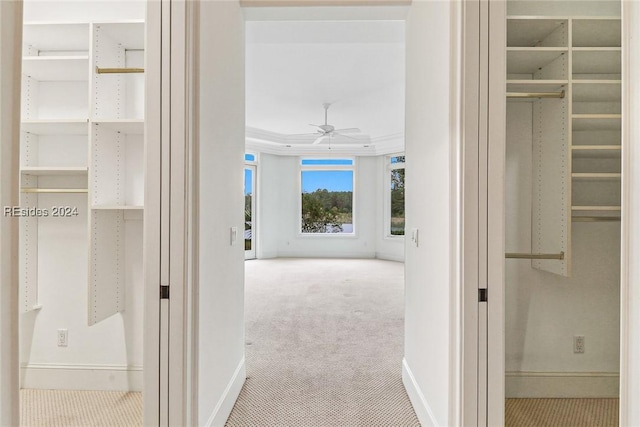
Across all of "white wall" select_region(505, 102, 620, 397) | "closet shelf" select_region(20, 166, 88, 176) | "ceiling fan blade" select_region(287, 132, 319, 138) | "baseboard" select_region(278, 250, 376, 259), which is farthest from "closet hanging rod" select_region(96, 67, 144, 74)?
"baseboard" select_region(278, 250, 376, 259)

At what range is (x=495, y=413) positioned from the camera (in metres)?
1.40

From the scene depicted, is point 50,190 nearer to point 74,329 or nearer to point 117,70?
point 117,70

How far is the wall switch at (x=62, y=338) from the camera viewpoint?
2.33 m

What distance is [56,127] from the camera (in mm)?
2146

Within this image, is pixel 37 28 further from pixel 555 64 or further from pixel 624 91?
pixel 555 64

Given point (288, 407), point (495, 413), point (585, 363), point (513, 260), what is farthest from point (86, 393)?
point (585, 363)

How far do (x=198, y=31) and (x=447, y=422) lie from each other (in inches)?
77.5

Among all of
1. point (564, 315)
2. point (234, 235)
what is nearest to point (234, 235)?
point (234, 235)

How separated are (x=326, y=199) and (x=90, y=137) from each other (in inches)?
264

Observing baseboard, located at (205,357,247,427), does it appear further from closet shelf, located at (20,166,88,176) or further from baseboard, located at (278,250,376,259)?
baseboard, located at (278,250,376,259)

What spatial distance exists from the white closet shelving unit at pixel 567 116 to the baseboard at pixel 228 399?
6.49 ft

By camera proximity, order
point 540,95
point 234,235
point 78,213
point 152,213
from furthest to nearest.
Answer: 1. point 78,213
2. point 234,235
3. point 540,95
4. point 152,213

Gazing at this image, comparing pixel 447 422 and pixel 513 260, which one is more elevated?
pixel 513 260

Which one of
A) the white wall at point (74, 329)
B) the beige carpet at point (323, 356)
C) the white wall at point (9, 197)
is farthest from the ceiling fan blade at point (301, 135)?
the white wall at point (9, 197)
